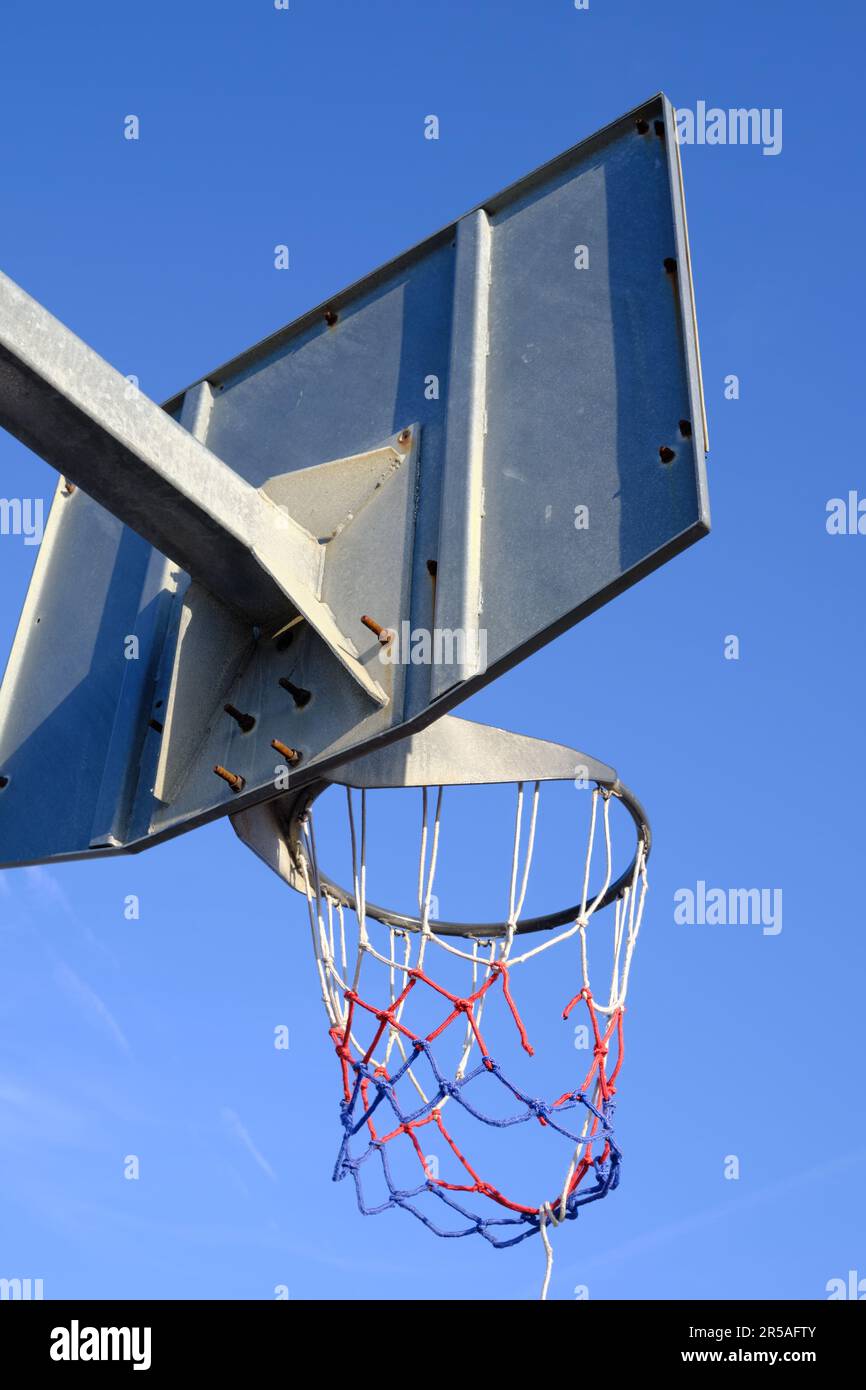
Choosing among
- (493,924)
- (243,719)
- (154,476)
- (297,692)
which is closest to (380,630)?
(297,692)

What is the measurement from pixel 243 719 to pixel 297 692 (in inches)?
9.0

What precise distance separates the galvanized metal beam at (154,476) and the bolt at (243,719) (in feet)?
0.95

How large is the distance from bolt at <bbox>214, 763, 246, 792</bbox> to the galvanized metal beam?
46cm

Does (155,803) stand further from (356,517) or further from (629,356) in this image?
(629,356)

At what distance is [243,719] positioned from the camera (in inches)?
177

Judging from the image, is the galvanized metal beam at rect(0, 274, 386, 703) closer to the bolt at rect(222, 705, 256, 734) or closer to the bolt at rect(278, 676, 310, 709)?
the bolt at rect(278, 676, 310, 709)

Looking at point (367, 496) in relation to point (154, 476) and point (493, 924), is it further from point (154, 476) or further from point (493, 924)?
point (493, 924)

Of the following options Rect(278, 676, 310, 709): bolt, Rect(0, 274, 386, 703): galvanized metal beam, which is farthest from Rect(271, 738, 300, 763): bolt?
Rect(0, 274, 386, 703): galvanized metal beam

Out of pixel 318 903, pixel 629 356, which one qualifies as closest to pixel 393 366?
pixel 629 356

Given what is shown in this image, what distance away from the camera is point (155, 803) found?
4.61 meters

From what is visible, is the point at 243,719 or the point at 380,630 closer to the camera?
the point at 380,630

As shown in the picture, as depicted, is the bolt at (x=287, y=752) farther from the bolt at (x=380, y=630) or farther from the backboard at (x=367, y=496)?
the bolt at (x=380, y=630)

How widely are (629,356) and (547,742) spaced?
1889 mm

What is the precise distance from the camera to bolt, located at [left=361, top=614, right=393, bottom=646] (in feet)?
13.8
